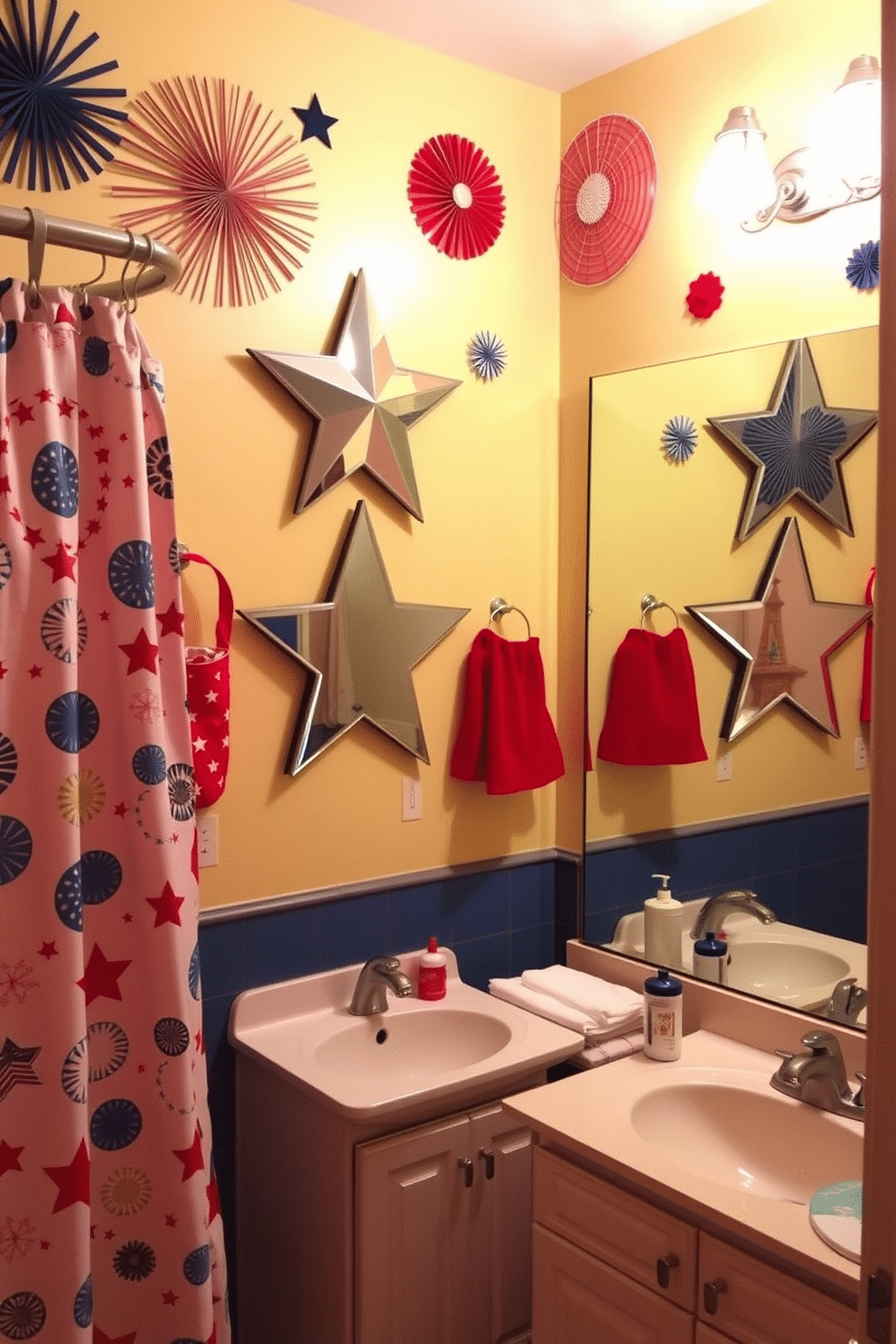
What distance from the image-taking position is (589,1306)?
1807 mm

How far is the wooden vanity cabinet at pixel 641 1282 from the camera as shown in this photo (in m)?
1.56

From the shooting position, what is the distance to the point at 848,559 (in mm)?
2039

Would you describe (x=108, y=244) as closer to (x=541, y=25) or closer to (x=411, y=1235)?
(x=541, y=25)

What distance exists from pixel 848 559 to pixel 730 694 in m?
0.39

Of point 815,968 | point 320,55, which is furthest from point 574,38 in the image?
point 815,968

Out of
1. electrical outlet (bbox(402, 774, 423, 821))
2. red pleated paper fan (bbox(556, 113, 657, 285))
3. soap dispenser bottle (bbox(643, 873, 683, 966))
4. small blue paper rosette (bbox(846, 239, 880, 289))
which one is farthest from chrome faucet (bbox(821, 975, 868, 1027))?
red pleated paper fan (bbox(556, 113, 657, 285))

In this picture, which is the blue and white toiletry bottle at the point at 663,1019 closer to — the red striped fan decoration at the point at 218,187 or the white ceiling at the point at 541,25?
the red striped fan decoration at the point at 218,187

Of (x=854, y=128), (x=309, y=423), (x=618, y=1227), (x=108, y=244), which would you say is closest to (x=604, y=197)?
(x=854, y=128)

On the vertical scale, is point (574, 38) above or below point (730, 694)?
above

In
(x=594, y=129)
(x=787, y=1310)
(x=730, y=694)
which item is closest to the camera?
(x=787, y=1310)

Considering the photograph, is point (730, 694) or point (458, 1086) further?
point (730, 694)

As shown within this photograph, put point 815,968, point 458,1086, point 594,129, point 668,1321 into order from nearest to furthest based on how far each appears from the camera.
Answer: point 668,1321 → point 458,1086 → point 815,968 → point 594,129

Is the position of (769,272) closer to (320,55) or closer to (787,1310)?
(320,55)

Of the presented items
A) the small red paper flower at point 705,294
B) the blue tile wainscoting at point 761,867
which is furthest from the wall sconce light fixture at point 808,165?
the blue tile wainscoting at point 761,867
